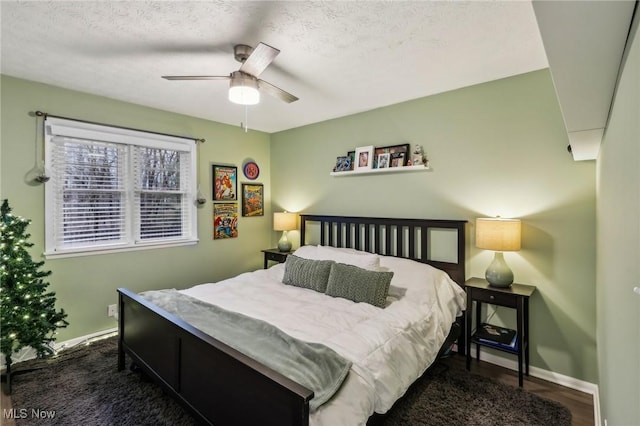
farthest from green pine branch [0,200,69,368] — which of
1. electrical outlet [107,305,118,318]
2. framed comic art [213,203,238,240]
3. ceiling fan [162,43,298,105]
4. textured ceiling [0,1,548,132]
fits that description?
framed comic art [213,203,238,240]

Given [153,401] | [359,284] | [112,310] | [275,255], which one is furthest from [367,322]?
[112,310]

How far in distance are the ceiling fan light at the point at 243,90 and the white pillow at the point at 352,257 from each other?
69.5 inches

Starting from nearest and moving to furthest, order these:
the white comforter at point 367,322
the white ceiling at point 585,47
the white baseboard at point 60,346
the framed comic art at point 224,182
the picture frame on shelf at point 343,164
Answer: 1. the white ceiling at point 585,47
2. the white comforter at point 367,322
3. the white baseboard at point 60,346
4. the picture frame on shelf at point 343,164
5. the framed comic art at point 224,182

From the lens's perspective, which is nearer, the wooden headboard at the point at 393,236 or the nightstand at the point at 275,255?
the wooden headboard at the point at 393,236

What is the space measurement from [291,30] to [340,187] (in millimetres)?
2234

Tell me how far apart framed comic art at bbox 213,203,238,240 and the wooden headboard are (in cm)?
114

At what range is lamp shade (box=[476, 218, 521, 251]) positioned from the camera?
8.23ft

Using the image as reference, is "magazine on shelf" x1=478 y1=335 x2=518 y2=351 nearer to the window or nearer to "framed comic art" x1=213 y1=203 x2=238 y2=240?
"framed comic art" x1=213 y1=203 x2=238 y2=240

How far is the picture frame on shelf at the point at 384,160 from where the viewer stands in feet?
11.4

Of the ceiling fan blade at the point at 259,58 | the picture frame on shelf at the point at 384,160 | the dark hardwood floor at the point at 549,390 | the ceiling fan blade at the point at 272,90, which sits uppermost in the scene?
the ceiling fan blade at the point at 259,58

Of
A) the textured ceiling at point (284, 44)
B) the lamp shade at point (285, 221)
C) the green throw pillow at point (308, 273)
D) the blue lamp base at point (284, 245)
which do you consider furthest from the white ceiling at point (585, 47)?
the blue lamp base at point (284, 245)

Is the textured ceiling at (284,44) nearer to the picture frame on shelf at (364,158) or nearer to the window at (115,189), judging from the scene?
the window at (115,189)

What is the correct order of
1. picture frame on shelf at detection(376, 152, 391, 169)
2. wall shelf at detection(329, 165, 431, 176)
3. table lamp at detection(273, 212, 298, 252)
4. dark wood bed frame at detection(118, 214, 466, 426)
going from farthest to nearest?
1. table lamp at detection(273, 212, 298, 252)
2. picture frame on shelf at detection(376, 152, 391, 169)
3. wall shelf at detection(329, 165, 431, 176)
4. dark wood bed frame at detection(118, 214, 466, 426)

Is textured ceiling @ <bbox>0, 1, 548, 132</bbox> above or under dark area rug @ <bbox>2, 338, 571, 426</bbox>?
above
